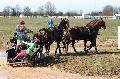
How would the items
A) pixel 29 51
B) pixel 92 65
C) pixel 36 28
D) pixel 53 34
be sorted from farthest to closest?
pixel 36 28
pixel 53 34
pixel 29 51
pixel 92 65

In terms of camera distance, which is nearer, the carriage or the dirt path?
the dirt path

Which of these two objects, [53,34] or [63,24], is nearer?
[53,34]

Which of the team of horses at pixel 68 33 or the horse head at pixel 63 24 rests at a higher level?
the horse head at pixel 63 24

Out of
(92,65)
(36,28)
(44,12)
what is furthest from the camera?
(44,12)

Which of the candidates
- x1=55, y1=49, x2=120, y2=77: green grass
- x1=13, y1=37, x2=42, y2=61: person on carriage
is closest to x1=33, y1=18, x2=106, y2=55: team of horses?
x1=55, y1=49, x2=120, y2=77: green grass

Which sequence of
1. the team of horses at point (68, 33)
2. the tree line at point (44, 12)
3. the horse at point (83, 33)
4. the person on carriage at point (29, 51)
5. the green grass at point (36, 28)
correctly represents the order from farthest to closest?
the tree line at point (44, 12) < the green grass at point (36, 28) < the horse at point (83, 33) < the team of horses at point (68, 33) < the person on carriage at point (29, 51)

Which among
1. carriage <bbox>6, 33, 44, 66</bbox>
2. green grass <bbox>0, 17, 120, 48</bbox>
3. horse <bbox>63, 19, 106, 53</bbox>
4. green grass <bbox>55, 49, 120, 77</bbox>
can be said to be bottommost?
green grass <bbox>0, 17, 120, 48</bbox>

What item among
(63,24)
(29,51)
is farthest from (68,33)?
(29,51)

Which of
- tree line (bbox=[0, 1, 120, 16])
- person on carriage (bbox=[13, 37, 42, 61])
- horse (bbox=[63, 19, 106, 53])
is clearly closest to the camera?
person on carriage (bbox=[13, 37, 42, 61])

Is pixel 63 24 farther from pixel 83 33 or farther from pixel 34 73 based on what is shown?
pixel 34 73

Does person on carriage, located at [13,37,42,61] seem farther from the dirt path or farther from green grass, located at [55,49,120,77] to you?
green grass, located at [55,49,120,77]

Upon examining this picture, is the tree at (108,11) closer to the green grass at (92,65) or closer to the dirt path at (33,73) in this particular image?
the green grass at (92,65)

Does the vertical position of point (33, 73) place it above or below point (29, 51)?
below

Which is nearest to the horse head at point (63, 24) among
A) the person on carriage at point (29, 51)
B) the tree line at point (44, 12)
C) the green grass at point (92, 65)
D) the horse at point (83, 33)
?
the horse at point (83, 33)
